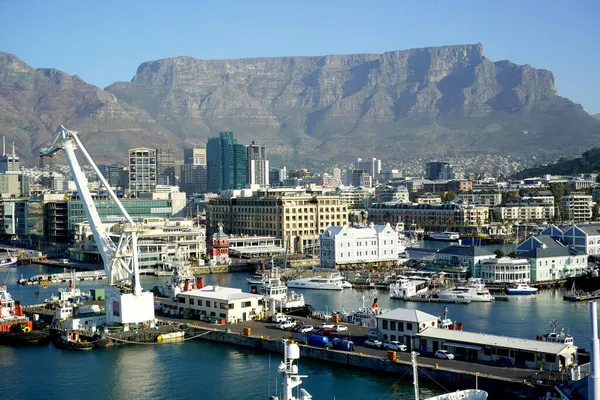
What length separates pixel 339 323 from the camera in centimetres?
2377

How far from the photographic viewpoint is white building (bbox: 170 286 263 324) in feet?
79.8

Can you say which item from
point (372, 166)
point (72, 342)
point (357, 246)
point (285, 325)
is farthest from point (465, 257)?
point (372, 166)

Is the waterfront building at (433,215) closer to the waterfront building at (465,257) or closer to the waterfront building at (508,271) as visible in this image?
the waterfront building at (465,257)

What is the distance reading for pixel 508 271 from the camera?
33.4m

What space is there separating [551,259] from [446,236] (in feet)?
87.5

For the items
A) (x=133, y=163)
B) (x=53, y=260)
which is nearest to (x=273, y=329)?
(x=53, y=260)

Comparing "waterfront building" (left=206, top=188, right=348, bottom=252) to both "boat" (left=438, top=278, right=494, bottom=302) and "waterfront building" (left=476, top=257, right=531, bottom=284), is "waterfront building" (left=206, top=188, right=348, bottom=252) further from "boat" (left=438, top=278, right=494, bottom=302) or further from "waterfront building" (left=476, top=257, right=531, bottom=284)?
"boat" (left=438, top=278, right=494, bottom=302)

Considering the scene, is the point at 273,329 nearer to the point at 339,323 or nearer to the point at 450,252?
the point at 339,323

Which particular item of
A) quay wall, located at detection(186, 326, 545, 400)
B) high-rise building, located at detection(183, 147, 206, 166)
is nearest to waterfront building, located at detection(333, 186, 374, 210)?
quay wall, located at detection(186, 326, 545, 400)

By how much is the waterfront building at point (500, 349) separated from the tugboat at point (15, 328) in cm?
1008

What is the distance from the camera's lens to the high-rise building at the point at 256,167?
4801 inches

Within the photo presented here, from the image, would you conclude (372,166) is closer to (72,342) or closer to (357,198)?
(357,198)

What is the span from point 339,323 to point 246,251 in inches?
895

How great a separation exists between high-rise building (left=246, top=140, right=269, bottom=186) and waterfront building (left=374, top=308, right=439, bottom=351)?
100m
